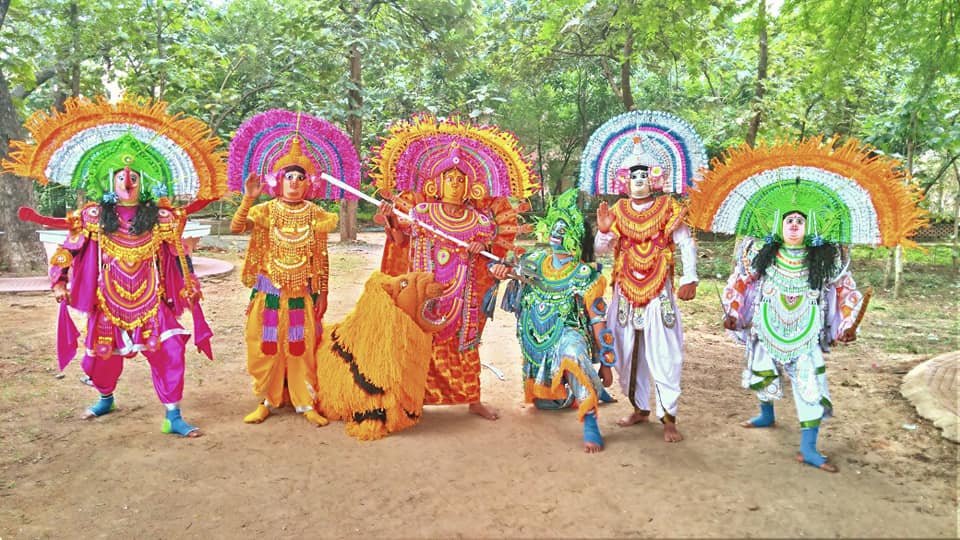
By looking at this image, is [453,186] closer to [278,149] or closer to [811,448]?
[278,149]

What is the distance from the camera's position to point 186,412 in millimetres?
4594

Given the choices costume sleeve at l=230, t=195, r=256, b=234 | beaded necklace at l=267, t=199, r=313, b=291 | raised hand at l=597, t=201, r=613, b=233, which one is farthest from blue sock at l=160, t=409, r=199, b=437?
raised hand at l=597, t=201, r=613, b=233

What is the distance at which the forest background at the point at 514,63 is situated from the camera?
6492 mm

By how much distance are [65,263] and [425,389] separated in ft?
8.42

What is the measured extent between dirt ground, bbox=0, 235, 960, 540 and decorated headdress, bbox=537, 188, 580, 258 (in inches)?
50.9

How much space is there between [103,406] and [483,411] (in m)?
2.76

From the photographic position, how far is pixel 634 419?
4387mm

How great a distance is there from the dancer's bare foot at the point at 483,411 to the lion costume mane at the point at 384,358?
1.55 ft

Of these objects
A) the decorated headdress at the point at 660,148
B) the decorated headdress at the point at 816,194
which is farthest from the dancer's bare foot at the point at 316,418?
the decorated headdress at the point at 816,194

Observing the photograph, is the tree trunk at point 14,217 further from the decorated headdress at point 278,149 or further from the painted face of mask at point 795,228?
the painted face of mask at point 795,228

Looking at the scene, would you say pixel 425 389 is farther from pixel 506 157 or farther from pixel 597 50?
pixel 597 50

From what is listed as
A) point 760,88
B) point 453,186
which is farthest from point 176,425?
point 760,88

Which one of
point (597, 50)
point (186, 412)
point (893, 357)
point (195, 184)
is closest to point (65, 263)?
point (195, 184)

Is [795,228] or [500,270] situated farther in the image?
[500,270]
